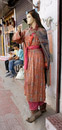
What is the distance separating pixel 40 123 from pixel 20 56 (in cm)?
282

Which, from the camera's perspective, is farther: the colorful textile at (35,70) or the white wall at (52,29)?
the white wall at (52,29)

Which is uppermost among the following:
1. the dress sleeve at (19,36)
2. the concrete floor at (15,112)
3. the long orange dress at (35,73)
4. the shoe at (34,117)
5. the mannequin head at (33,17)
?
the mannequin head at (33,17)

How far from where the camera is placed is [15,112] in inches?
93.0

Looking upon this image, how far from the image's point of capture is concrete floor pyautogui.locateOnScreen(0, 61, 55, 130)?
1944 mm

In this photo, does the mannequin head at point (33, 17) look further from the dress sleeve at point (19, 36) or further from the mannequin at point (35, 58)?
the dress sleeve at point (19, 36)

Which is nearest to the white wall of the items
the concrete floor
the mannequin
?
the concrete floor

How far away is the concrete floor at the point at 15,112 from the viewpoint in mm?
1944

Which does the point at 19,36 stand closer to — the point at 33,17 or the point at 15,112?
the point at 33,17

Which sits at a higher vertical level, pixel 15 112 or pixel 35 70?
pixel 35 70

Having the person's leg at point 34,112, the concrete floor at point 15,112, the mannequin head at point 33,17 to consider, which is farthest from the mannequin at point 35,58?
the concrete floor at point 15,112

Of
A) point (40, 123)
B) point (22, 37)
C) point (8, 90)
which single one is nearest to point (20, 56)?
point (8, 90)

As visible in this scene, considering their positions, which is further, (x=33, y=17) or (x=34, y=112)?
(x=34, y=112)

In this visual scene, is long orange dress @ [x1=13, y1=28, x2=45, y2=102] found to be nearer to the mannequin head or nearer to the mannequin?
the mannequin

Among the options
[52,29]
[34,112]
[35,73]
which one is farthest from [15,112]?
[52,29]
